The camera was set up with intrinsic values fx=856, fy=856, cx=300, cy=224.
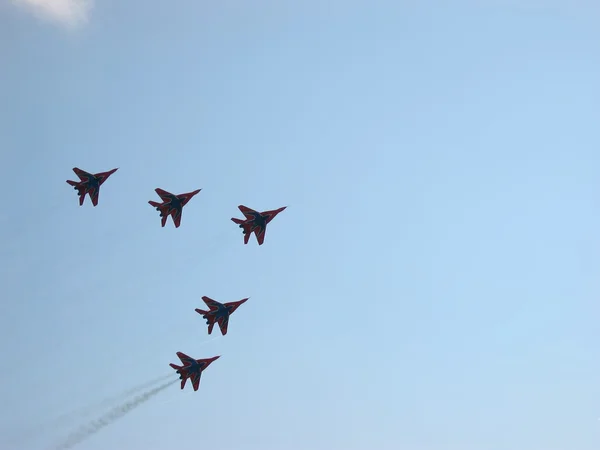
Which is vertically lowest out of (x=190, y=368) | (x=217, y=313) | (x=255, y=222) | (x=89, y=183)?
(x=190, y=368)

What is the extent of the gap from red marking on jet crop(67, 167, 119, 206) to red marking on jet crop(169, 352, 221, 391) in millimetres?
39231

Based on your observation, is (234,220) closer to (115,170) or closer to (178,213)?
(178,213)

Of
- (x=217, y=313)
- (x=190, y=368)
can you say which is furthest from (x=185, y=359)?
(x=217, y=313)

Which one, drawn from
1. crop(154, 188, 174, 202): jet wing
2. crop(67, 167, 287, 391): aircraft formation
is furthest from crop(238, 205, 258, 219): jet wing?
crop(154, 188, 174, 202): jet wing


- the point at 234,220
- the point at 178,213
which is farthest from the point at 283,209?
the point at 178,213

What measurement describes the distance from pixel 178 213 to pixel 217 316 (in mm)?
23825

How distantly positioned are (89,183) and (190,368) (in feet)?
150

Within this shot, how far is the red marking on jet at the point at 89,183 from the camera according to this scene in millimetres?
186375

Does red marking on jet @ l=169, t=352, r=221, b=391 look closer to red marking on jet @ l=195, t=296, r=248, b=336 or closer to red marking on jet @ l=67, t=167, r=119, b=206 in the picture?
red marking on jet @ l=195, t=296, r=248, b=336

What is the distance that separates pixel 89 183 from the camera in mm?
186500

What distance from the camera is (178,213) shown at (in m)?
186

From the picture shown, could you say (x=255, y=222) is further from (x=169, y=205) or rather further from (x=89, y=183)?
(x=89, y=183)

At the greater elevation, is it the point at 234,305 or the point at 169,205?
the point at 169,205

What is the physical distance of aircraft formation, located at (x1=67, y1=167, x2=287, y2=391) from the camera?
183 m
